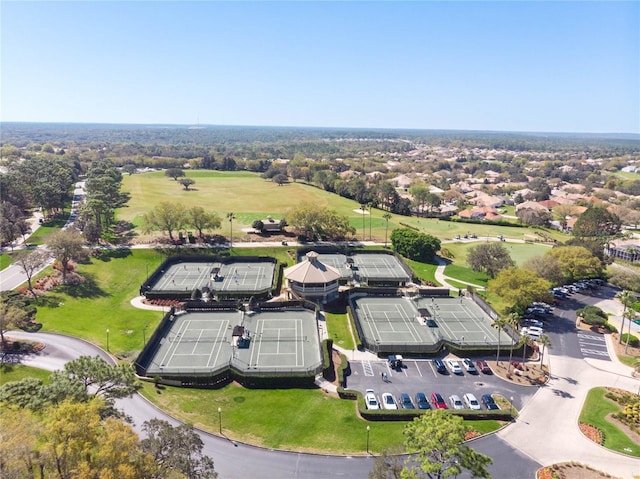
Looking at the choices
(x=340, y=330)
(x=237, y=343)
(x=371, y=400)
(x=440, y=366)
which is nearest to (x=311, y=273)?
(x=340, y=330)

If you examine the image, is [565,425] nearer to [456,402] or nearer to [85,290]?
[456,402]

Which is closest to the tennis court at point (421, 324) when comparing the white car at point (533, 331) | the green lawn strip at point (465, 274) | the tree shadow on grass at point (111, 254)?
the white car at point (533, 331)

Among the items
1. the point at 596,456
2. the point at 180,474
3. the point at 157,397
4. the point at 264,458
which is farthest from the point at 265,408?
the point at 596,456

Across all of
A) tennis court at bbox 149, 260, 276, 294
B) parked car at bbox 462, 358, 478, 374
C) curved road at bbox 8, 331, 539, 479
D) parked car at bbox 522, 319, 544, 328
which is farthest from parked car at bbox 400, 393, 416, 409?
tennis court at bbox 149, 260, 276, 294

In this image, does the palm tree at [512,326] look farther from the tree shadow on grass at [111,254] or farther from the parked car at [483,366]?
the tree shadow on grass at [111,254]

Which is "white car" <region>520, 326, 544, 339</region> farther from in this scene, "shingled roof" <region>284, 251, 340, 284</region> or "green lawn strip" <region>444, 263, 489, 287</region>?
"shingled roof" <region>284, 251, 340, 284</region>
